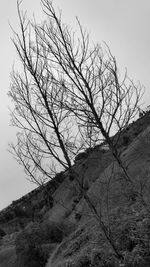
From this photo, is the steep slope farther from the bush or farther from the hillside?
the bush

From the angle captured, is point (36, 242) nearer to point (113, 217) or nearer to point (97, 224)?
point (97, 224)

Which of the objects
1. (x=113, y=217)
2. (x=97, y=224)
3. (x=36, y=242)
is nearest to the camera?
(x=113, y=217)

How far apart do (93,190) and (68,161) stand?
9664 mm

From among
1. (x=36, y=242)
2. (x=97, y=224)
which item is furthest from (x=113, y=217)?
(x=36, y=242)

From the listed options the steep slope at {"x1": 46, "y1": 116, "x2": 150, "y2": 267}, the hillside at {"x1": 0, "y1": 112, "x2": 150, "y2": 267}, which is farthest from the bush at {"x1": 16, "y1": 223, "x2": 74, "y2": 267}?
the steep slope at {"x1": 46, "y1": 116, "x2": 150, "y2": 267}

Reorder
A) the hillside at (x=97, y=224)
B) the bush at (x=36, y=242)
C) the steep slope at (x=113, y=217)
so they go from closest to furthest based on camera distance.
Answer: the hillside at (x=97, y=224), the steep slope at (x=113, y=217), the bush at (x=36, y=242)

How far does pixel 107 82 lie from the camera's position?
5.69 metres

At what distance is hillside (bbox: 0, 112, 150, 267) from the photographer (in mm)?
5910

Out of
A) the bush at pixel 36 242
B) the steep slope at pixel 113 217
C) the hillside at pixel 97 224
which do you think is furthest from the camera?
the bush at pixel 36 242

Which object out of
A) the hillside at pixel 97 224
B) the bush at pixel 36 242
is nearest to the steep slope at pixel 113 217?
the hillside at pixel 97 224

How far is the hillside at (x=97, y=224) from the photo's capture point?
591 centimetres

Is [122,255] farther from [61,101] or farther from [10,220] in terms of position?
[10,220]

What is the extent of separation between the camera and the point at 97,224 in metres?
8.88

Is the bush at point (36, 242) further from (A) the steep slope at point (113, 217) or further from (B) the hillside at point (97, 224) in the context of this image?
(A) the steep slope at point (113, 217)
